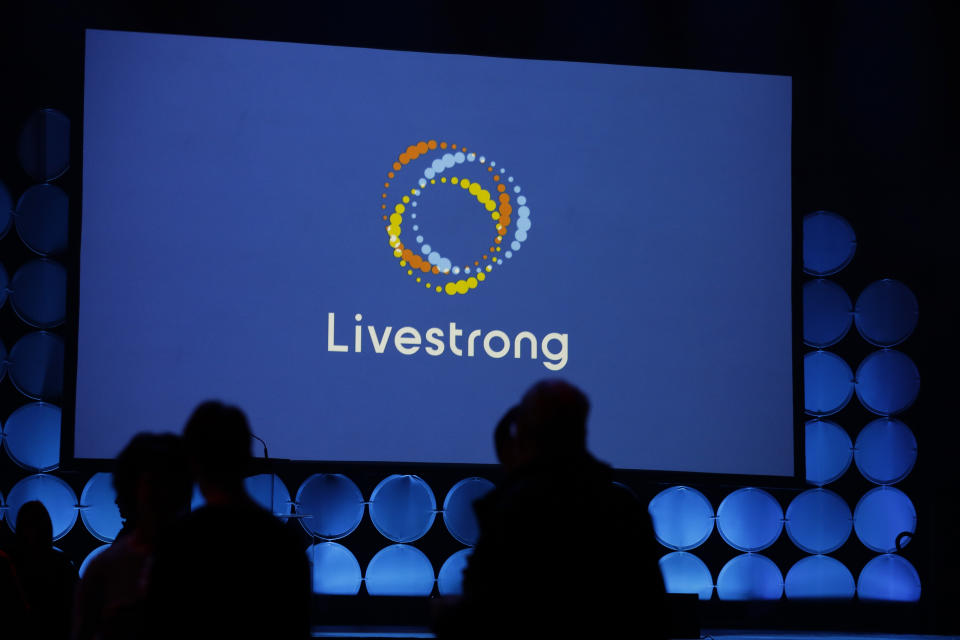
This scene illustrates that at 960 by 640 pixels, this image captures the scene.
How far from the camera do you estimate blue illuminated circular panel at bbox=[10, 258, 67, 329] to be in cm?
466

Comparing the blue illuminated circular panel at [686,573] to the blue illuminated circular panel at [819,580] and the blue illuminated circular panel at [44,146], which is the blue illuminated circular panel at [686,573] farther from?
the blue illuminated circular panel at [44,146]

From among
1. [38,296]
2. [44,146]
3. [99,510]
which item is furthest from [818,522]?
[44,146]

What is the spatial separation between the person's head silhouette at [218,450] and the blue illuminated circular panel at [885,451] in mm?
3949

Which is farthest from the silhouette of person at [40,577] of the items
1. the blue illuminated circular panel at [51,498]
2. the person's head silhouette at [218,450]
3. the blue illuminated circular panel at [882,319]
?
the blue illuminated circular panel at [882,319]

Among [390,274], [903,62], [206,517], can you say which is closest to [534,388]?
[206,517]

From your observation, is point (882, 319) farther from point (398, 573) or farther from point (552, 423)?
point (552, 423)

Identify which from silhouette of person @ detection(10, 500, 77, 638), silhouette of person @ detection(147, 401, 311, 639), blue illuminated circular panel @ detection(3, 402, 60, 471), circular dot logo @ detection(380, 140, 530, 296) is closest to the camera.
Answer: silhouette of person @ detection(147, 401, 311, 639)

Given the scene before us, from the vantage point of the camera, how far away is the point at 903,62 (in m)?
5.32

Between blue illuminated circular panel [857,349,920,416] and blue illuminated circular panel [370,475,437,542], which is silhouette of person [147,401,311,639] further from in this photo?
blue illuminated circular panel [857,349,920,416]

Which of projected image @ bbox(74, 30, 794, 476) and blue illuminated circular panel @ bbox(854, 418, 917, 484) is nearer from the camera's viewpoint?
projected image @ bbox(74, 30, 794, 476)

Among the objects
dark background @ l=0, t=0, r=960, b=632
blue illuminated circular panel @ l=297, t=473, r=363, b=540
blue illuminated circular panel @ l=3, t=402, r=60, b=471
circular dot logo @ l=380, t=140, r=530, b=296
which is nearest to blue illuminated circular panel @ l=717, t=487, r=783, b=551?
dark background @ l=0, t=0, r=960, b=632

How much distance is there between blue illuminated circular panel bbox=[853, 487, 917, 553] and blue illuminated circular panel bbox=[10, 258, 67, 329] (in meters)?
3.82

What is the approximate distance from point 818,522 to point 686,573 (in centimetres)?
69

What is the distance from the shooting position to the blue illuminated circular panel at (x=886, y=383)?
5.11 metres
